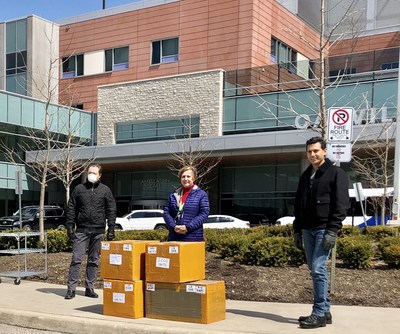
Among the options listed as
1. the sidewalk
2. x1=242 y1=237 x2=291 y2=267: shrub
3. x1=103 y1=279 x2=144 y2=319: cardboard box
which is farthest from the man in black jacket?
x1=242 y1=237 x2=291 y2=267: shrub

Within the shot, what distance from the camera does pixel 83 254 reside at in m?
7.67

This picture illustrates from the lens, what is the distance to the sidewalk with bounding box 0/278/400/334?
18.7 ft

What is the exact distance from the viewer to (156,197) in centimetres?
3422

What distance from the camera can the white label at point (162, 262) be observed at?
20.0 feet

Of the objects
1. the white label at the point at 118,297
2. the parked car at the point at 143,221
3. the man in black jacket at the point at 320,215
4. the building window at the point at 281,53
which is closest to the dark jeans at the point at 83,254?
the white label at the point at 118,297

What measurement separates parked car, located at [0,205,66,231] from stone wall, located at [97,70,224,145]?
22.0ft

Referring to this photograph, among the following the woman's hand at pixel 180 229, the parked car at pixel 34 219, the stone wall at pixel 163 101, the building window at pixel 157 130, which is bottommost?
the parked car at pixel 34 219

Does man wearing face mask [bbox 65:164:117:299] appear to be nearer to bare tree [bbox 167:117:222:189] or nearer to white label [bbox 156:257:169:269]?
white label [bbox 156:257:169:269]

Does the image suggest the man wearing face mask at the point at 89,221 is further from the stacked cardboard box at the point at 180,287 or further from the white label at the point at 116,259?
the stacked cardboard box at the point at 180,287

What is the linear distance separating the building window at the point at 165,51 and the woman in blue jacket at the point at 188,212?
29718mm

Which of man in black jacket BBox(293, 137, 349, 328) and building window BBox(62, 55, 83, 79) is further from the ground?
building window BBox(62, 55, 83, 79)

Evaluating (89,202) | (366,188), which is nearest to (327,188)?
(89,202)

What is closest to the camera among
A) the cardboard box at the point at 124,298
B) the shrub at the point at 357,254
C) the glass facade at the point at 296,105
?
the cardboard box at the point at 124,298

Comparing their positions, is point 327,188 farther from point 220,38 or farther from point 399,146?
point 220,38
